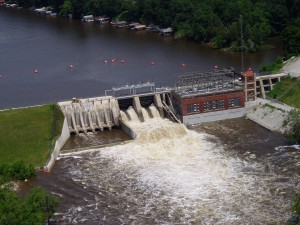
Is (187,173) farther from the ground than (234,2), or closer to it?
closer to it

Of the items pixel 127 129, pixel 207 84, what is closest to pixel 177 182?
pixel 127 129

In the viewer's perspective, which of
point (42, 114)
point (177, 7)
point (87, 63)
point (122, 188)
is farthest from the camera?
point (177, 7)

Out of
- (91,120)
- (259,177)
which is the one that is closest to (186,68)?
(91,120)

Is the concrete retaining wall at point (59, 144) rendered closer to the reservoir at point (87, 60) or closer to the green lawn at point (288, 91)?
the reservoir at point (87, 60)

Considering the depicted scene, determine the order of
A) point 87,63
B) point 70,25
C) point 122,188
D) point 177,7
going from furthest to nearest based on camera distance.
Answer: point 70,25, point 177,7, point 87,63, point 122,188

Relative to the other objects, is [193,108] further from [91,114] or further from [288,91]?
[288,91]

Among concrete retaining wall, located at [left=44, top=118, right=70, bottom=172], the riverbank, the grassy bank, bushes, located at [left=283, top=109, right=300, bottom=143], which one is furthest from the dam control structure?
bushes, located at [left=283, top=109, right=300, bottom=143]

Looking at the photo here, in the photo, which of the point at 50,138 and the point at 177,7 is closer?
the point at 50,138

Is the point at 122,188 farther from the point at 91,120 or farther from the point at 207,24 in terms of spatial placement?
the point at 207,24
